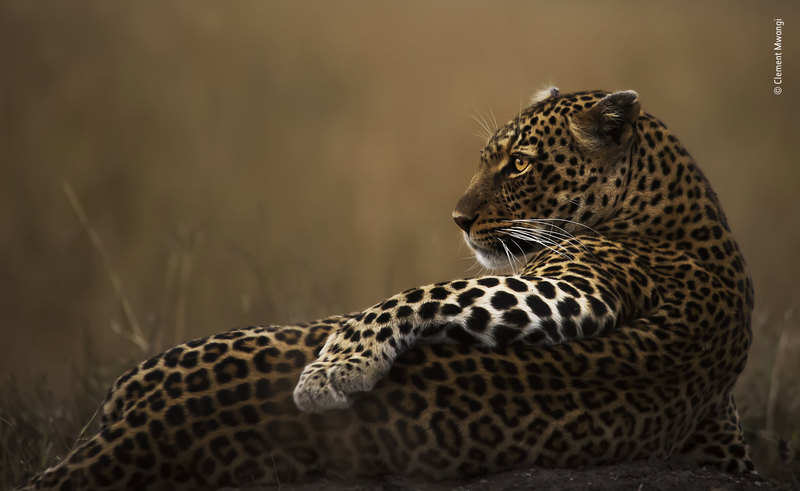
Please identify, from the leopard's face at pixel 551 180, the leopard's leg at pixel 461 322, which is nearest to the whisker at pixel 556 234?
the leopard's face at pixel 551 180

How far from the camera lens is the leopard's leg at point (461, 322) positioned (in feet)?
12.0

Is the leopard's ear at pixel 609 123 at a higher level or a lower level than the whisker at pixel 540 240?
Answer: higher

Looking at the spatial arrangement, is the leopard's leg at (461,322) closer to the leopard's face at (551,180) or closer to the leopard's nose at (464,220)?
the leopard's face at (551,180)

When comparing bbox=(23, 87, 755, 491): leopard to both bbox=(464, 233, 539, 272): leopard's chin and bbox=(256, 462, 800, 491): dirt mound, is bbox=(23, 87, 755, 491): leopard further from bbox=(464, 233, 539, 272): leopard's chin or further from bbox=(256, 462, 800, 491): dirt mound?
bbox=(464, 233, 539, 272): leopard's chin

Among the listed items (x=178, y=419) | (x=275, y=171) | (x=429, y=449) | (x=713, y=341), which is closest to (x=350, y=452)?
(x=429, y=449)

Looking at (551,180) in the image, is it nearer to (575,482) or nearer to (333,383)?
(575,482)

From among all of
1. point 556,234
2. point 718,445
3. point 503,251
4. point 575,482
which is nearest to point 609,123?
point 556,234

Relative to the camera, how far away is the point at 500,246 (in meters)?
5.37

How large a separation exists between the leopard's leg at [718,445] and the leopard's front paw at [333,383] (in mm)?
2188

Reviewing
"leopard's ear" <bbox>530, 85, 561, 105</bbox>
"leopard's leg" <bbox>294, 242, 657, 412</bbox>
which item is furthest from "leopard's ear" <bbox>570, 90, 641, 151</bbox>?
"leopard's leg" <bbox>294, 242, 657, 412</bbox>

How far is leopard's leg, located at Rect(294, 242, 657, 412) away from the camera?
12.0ft

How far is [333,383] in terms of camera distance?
11.6 feet

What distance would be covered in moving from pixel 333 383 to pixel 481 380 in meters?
0.60

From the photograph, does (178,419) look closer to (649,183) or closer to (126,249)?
(649,183)
